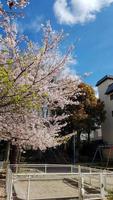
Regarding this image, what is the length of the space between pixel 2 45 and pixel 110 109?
33207 mm

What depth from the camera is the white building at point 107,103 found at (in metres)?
38.1

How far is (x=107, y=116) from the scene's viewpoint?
129 ft

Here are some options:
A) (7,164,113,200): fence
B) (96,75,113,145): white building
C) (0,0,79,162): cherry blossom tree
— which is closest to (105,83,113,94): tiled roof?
(96,75,113,145): white building

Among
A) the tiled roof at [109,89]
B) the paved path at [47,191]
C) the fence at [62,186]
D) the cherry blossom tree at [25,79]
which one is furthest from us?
the tiled roof at [109,89]

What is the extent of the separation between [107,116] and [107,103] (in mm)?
1907

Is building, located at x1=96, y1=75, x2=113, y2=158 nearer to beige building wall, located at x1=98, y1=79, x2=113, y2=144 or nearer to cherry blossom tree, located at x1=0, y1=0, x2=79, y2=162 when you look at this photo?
beige building wall, located at x1=98, y1=79, x2=113, y2=144

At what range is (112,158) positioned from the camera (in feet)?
112

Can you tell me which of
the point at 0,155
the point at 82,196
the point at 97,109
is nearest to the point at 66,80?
the point at 82,196

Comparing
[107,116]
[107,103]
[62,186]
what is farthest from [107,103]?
[62,186]

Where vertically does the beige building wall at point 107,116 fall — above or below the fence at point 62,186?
above

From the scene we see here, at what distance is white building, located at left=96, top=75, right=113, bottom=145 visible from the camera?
38.1 meters

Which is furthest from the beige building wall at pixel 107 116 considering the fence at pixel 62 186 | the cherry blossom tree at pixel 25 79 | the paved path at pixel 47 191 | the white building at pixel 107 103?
the cherry blossom tree at pixel 25 79

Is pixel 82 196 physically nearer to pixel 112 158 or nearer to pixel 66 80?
pixel 66 80

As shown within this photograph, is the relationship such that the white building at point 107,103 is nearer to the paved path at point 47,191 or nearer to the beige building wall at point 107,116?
the beige building wall at point 107,116
